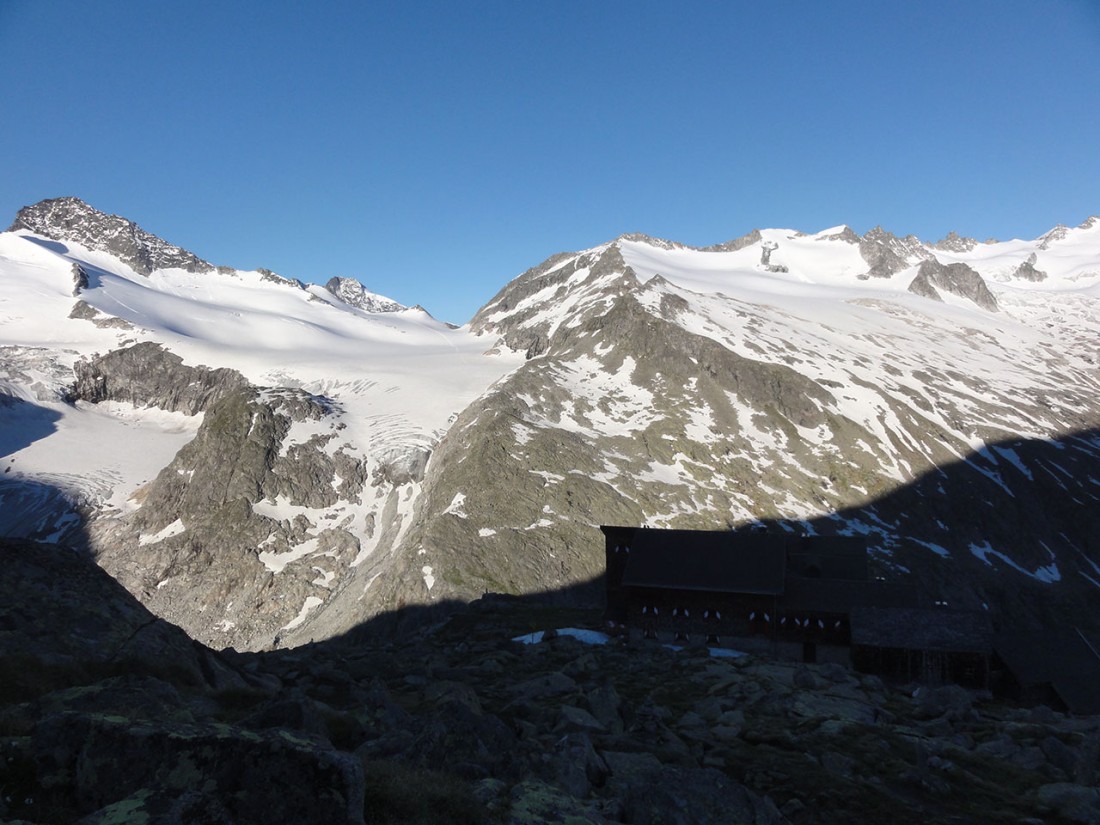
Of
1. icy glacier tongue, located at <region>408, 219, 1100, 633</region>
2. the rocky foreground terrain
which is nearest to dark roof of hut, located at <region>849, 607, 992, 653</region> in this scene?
the rocky foreground terrain

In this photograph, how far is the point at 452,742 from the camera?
44.5 feet

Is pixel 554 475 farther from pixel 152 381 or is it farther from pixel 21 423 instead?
pixel 152 381

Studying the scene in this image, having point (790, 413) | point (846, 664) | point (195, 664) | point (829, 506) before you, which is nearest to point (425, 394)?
point (790, 413)

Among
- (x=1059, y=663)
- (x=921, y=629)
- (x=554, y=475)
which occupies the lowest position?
(x=1059, y=663)

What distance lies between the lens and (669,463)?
364 feet

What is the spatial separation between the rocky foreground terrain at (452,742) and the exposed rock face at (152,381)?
174m

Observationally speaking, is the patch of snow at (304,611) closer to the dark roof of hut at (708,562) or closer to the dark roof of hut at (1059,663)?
the dark roof of hut at (708,562)

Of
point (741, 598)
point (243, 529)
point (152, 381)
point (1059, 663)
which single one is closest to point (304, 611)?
point (243, 529)

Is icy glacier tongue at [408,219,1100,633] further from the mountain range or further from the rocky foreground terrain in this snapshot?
the rocky foreground terrain

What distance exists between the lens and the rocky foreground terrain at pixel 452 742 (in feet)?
29.0

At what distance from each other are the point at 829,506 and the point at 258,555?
87.5 metres

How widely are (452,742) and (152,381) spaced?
8140 inches

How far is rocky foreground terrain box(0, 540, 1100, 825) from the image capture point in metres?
8.85

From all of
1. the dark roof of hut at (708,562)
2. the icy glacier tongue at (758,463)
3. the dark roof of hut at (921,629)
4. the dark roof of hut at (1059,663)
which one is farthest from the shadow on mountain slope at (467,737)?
the icy glacier tongue at (758,463)
